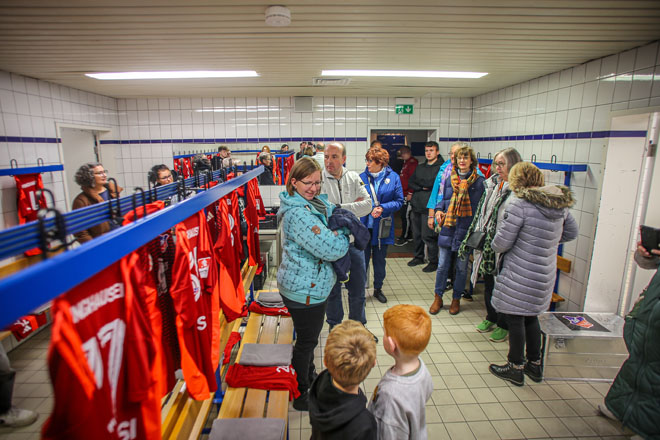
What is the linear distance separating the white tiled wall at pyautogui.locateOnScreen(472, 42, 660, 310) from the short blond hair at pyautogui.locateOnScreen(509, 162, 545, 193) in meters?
1.45

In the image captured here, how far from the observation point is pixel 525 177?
8.46 ft

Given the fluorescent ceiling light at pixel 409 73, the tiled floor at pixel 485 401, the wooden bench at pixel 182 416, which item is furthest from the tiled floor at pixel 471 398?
the fluorescent ceiling light at pixel 409 73

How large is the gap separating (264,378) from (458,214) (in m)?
2.64

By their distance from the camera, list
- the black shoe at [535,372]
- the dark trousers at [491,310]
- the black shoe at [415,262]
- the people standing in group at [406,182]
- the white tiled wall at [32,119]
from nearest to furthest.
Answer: the black shoe at [535,372], the dark trousers at [491,310], the white tiled wall at [32,119], the black shoe at [415,262], the people standing in group at [406,182]

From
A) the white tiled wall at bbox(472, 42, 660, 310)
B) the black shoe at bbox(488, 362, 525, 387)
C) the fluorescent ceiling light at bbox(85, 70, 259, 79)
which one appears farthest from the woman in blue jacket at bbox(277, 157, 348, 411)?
the white tiled wall at bbox(472, 42, 660, 310)

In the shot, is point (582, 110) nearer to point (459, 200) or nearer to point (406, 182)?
point (459, 200)

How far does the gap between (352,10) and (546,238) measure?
2.06 meters

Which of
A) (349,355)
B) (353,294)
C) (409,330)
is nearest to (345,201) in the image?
(353,294)

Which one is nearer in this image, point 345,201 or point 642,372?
point 642,372

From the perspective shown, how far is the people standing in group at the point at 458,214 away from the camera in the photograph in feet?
12.4

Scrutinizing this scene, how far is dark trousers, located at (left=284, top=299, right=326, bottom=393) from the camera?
7.04 feet

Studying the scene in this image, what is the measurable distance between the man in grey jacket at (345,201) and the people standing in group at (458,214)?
43.8 inches

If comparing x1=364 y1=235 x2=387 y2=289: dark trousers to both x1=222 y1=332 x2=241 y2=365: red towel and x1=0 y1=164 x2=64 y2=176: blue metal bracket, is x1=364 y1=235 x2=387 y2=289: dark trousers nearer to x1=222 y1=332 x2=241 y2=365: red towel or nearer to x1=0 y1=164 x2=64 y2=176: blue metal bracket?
x1=222 y1=332 x2=241 y2=365: red towel

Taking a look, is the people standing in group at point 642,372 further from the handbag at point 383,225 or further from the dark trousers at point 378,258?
the dark trousers at point 378,258
